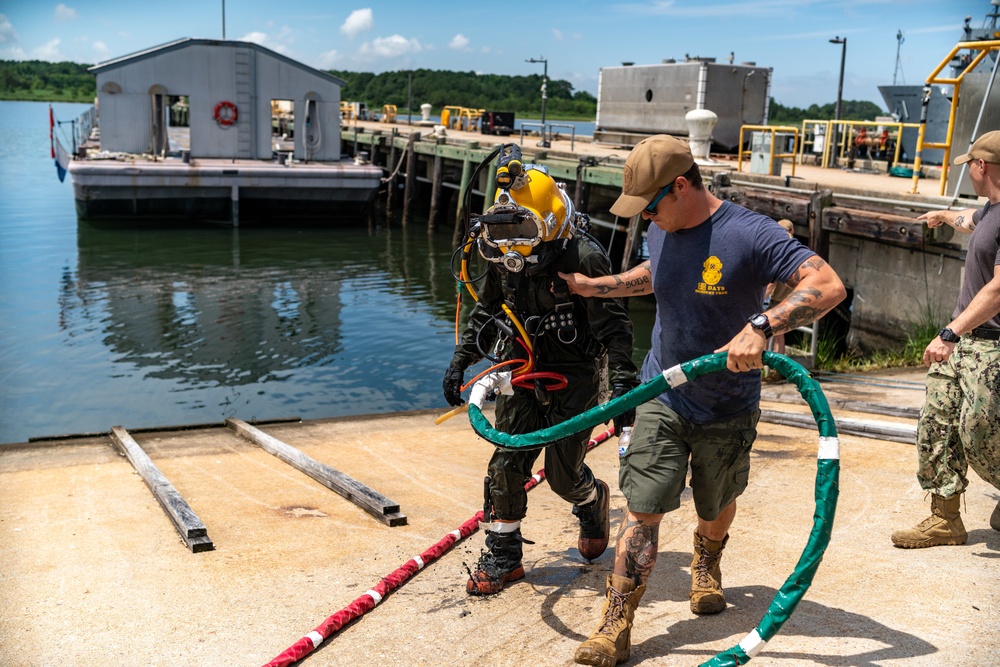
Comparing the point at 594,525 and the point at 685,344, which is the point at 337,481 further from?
the point at 685,344

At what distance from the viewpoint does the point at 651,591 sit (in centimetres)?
439

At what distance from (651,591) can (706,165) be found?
16.7 meters

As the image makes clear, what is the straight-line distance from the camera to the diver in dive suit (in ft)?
14.5

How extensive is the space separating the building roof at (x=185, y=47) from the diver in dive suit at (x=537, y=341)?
29.2 m

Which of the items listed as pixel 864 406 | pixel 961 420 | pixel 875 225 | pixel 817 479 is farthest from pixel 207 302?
pixel 817 479

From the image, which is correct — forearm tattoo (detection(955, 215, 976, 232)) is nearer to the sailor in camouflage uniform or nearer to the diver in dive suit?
the sailor in camouflage uniform

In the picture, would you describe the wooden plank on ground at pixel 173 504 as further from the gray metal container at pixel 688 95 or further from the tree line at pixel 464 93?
the tree line at pixel 464 93

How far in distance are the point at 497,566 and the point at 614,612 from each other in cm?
97

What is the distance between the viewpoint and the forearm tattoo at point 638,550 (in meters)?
3.67

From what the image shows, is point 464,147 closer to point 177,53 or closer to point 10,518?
point 177,53

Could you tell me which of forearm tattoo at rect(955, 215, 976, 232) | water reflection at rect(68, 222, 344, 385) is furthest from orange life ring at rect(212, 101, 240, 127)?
forearm tattoo at rect(955, 215, 976, 232)

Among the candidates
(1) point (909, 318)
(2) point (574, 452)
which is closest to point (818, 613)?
(2) point (574, 452)

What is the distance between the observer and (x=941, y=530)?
15.6 ft

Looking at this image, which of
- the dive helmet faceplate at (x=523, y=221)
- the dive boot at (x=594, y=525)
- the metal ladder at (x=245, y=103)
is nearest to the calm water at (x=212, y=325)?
the metal ladder at (x=245, y=103)
